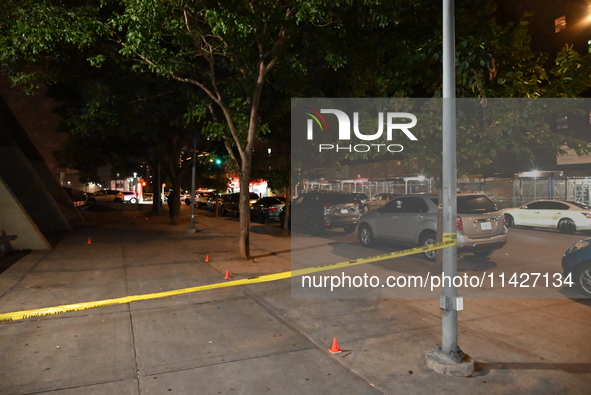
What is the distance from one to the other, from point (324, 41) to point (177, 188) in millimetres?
15345

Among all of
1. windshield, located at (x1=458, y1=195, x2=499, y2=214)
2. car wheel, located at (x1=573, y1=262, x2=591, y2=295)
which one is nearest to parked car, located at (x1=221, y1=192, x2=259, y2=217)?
windshield, located at (x1=458, y1=195, x2=499, y2=214)

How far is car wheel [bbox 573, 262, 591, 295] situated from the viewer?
765 centimetres

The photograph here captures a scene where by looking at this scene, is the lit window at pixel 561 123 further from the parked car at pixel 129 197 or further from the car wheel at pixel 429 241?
the parked car at pixel 129 197

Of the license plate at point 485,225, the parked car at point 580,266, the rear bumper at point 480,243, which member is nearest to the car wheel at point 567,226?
the rear bumper at point 480,243

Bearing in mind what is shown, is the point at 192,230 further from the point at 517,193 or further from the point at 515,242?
the point at 517,193

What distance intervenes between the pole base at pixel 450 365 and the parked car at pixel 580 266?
4143mm

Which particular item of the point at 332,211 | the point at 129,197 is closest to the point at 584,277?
the point at 332,211

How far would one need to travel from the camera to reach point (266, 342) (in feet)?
19.0

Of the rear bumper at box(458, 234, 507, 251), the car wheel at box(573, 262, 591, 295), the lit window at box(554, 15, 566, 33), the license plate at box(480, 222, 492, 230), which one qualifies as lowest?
the car wheel at box(573, 262, 591, 295)

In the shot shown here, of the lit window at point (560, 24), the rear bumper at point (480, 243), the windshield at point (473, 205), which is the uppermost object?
the lit window at point (560, 24)

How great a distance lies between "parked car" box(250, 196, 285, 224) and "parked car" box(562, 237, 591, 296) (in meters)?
16.0

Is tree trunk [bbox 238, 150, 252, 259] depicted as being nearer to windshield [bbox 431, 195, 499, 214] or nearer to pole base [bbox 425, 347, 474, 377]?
windshield [bbox 431, 195, 499, 214]

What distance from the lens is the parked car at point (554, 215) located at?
57.0ft

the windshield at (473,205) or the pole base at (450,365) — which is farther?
the windshield at (473,205)
